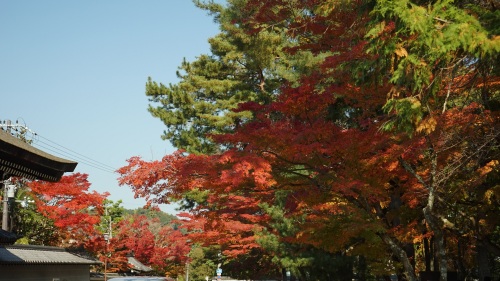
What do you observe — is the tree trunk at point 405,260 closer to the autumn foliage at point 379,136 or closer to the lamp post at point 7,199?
the autumn foliage at point 379,136

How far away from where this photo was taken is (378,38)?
9242mm

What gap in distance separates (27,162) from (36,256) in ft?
47.4

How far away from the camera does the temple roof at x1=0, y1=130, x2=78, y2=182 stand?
995cm

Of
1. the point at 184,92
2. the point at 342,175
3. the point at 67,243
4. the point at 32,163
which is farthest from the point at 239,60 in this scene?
the point at 32,163

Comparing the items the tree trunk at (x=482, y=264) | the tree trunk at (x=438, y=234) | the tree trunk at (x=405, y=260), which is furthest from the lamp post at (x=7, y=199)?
the tree trunk at (x=482, y=264)

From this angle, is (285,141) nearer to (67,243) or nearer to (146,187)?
→ (146,187)

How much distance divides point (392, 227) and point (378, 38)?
9685 mm

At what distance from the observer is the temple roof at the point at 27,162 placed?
9.95 meters

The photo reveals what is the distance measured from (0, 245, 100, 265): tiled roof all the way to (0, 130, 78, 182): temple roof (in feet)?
33.5

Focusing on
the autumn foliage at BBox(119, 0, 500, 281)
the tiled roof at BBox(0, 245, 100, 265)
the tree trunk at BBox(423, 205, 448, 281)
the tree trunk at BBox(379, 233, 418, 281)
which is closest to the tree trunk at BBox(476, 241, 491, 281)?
the autumn foliage at BBox(119, 0, 500, 281)

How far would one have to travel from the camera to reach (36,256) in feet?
77.2

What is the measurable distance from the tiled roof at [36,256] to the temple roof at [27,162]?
1021 centimetres

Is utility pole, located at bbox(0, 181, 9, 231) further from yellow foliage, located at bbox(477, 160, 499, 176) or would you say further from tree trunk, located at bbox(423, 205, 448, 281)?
yellow foliage, located at bbox(477, 160, 499, 176)

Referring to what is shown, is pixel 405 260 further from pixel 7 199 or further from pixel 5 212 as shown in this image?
pixel 5 212
